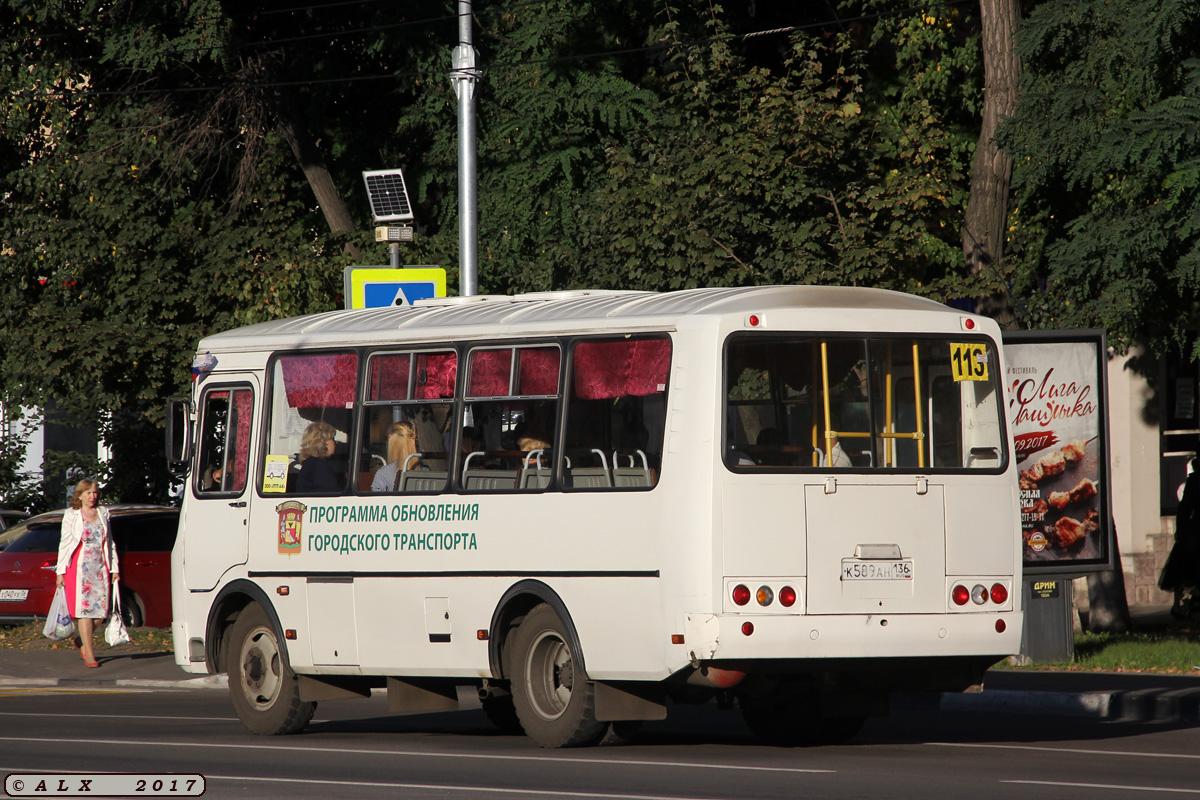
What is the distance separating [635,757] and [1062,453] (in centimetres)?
655

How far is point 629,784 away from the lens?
9.43m

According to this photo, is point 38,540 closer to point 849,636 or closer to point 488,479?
point 488,479

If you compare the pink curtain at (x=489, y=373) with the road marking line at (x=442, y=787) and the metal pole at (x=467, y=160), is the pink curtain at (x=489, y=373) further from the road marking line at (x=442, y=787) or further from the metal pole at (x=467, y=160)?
the metal pole at (x=467, y=160)

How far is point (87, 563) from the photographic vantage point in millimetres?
19625

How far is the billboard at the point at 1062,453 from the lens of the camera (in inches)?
619

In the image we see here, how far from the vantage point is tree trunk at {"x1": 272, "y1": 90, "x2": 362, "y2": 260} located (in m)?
25.3

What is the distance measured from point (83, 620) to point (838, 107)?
9589 mm

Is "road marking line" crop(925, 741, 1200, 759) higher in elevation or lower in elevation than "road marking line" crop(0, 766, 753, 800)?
lower

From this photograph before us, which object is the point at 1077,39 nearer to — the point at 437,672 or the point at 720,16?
the point at 720,16

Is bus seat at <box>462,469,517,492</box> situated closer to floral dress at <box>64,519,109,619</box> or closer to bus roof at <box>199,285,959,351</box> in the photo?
bus roof at <box>199,285,959,351</box>

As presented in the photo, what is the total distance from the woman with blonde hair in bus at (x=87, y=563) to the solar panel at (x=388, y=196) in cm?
421

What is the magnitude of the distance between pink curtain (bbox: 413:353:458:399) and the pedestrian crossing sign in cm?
536

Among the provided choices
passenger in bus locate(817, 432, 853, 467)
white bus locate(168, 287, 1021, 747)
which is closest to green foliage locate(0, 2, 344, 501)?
white bus locate(168, 287, 1021, 747)

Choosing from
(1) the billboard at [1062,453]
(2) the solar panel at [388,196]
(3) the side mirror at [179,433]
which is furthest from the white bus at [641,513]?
(2) the solar panel at [388,196]
